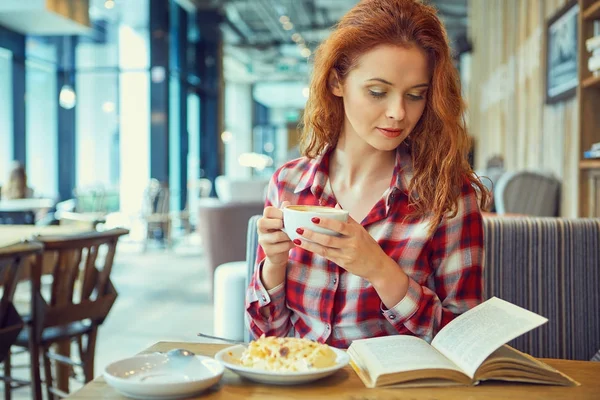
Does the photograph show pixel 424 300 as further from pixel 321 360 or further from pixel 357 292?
pixel 321 360

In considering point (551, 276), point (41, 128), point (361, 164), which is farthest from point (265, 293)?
point (41, 128)

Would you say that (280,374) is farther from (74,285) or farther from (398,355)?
(74,285)

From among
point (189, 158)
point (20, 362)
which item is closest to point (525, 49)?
point (20, 362)

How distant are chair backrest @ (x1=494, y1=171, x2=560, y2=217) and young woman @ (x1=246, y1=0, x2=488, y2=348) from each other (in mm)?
3069

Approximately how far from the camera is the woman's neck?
1518mm

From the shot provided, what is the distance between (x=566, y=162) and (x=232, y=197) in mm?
3299

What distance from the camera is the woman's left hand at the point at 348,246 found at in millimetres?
1078

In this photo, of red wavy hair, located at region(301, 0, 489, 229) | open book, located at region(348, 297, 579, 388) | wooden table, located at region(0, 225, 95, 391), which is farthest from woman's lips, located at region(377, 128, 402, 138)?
wooden table, located at region(0, 225, 95, 391)

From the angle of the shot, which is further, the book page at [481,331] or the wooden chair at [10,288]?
the wooden chair at [10,288]

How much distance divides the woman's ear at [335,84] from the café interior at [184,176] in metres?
0.15

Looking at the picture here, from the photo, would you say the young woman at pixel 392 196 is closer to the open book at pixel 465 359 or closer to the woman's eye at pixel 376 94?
the woman's eye at pixel 376 94

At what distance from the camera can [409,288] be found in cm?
130

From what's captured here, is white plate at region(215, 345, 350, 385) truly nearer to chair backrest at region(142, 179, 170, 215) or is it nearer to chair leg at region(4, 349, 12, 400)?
chair leg at region(4, 349, 12, 400)

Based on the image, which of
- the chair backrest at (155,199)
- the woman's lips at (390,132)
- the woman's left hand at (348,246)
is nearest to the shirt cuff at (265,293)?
the woman's left hand at (348,246)
